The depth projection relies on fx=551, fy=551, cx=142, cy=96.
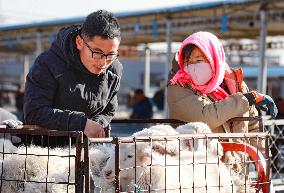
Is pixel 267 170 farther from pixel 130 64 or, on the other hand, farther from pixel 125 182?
pixel 130 64

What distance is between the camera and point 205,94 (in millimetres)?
3807

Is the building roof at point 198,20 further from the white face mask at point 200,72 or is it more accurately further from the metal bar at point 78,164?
the metal bar at point 78,164

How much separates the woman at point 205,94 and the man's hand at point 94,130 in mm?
872

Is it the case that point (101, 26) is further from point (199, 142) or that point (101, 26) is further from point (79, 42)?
point (199, 142)

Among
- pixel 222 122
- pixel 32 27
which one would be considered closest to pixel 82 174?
pixel 222 122

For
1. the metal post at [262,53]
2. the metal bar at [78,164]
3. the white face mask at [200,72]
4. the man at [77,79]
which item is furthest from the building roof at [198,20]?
the metal bar at [78,164]

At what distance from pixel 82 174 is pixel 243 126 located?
1.68m

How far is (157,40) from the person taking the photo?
63.9 feet

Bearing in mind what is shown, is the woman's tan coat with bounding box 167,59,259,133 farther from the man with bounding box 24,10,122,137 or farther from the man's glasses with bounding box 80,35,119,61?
the man's glasses with bounding box 80,35,119,61

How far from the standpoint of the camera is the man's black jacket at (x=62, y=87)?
322 centimetres

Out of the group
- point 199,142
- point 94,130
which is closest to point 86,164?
point 94,130

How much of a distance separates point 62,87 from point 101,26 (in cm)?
55

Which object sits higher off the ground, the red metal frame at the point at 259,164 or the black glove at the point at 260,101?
the black glove at the point at 260,101

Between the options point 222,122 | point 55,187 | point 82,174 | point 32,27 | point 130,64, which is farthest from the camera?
point 130,64
